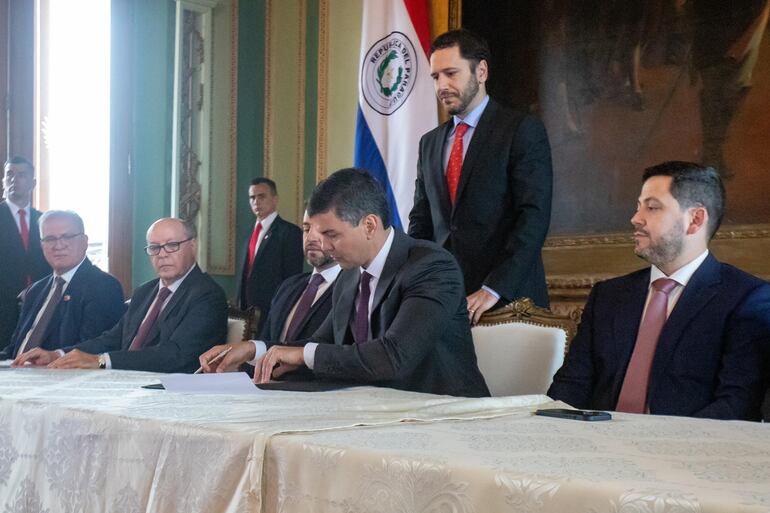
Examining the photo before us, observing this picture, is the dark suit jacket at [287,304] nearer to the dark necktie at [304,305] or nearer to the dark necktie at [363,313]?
the dark necktie at [304,305]

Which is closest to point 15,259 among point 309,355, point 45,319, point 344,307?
point 45,319

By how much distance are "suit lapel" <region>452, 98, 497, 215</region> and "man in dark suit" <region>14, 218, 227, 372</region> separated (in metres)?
1.02

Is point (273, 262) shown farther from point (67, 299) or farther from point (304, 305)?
point (304, 305)

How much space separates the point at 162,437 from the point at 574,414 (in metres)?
0.73

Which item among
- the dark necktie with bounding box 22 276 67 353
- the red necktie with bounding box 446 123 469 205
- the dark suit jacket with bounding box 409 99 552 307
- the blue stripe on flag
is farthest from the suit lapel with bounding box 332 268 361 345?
the blue stripe on flag

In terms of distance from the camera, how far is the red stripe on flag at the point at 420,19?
220 inches

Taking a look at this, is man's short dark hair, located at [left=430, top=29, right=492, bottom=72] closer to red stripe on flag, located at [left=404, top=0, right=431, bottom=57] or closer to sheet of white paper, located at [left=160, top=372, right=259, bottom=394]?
sheet of white paper, located at [left=160, top=372, right=259, bottom=394]

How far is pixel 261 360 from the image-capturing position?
2.68 metres

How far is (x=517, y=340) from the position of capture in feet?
9.70

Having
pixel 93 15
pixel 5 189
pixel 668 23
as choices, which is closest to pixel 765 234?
pixel 668 23

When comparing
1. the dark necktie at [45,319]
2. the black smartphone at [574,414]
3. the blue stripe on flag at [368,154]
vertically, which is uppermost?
the blue stripe on flag at [368,154]

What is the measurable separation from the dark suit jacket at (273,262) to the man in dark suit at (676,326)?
3998 mm

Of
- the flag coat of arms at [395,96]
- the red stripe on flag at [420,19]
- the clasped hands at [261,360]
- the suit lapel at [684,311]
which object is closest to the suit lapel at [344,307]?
the clasped hands at [261,360]

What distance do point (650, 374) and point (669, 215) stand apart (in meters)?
0.43
